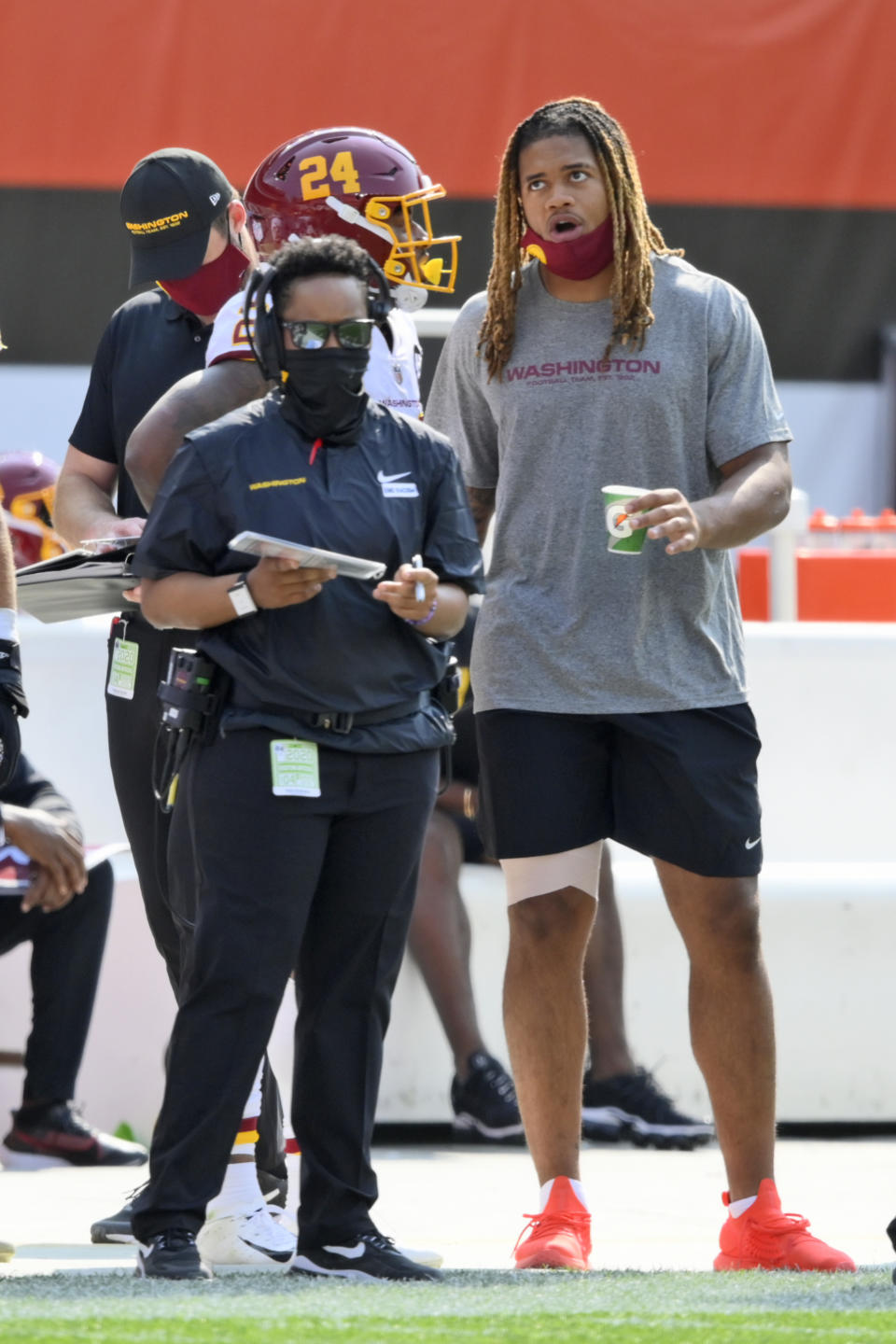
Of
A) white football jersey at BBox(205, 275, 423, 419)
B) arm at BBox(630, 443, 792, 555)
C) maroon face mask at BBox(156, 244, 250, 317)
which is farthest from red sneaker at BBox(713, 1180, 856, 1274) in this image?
maroon face mask at BBox(156, 244, 250, 317)

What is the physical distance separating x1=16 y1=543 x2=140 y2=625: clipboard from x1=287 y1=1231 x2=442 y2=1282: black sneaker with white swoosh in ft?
3.69

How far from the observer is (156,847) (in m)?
3.77

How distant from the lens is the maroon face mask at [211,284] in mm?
3836

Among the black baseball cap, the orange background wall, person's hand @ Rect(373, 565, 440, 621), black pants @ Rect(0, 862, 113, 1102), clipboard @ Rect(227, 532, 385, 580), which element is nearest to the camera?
clipboard @ Rect(227, 532, 385, 580)

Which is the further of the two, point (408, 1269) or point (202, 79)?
point (202, 79)

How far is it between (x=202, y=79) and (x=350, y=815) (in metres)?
5.82

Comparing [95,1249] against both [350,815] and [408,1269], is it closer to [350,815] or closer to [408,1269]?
[408,1269]

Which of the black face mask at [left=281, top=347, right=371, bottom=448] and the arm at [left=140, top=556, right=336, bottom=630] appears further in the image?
the black face mask at [left=281, top=347, right=371, bottom=448]

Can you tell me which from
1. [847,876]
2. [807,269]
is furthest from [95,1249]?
[807,269]

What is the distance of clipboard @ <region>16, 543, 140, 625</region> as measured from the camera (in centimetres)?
346

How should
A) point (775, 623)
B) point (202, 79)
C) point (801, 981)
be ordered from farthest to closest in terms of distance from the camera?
point (202, 79)
point (775, 623)
point (801, 981)

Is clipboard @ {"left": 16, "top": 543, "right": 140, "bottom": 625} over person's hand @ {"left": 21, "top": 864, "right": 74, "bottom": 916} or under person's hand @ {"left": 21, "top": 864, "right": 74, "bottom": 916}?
over

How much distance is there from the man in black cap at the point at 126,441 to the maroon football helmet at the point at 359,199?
9cm

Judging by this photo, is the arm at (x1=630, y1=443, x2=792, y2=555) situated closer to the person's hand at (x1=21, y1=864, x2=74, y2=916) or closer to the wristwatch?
the wristwatch
